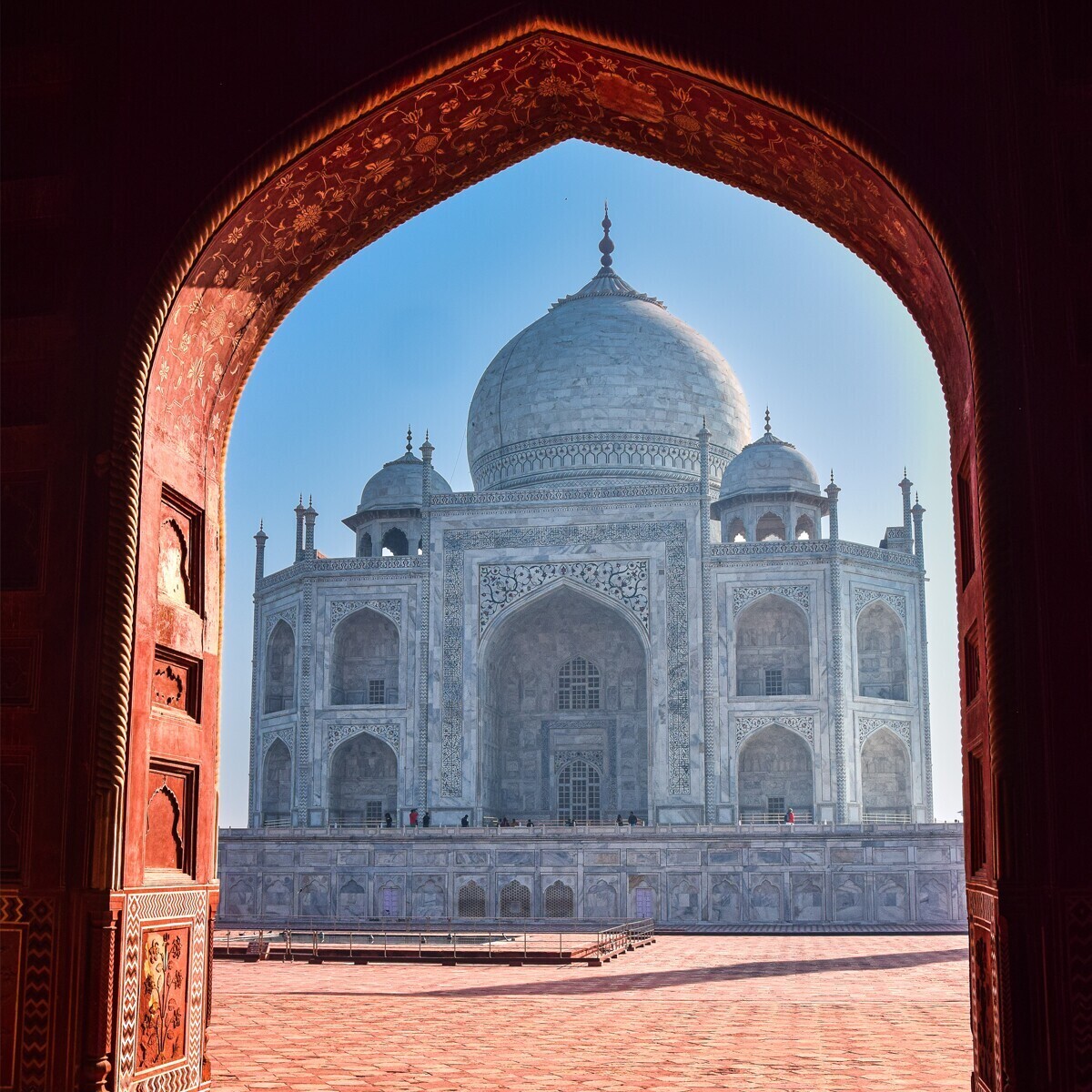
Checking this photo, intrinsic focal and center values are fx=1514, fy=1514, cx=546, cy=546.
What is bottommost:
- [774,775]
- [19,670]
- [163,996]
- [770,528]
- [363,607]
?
[163,996]

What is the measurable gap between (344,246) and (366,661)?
69.4 feet

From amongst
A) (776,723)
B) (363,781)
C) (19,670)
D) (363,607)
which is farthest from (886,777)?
(19,670)

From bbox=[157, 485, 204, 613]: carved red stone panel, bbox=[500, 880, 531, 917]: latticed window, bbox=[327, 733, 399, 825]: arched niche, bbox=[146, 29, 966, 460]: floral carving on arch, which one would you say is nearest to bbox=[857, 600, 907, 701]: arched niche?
bbox=[327, 733, 399, 825]: arched niche

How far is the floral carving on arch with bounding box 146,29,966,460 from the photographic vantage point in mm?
5598

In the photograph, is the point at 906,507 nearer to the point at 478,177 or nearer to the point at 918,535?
the point at 918,535

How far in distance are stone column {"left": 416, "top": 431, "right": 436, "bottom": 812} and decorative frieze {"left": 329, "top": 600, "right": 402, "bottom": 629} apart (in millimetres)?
417

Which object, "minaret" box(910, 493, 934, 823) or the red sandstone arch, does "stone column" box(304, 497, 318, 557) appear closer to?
"minaret" box(910, 493, 934, 823)

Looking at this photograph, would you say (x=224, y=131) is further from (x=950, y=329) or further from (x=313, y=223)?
(x=950, y=329)

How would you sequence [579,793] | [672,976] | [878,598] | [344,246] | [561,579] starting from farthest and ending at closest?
[579,793]
[878,598]
[561,579]
[672,976]
[344,246]

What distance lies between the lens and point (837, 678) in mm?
24906

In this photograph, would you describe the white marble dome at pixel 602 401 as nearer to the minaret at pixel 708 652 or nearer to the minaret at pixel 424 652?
the minaret at pixel 708 652

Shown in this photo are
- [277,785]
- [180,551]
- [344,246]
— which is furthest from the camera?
[277,785]

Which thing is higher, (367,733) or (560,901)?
(367,733)

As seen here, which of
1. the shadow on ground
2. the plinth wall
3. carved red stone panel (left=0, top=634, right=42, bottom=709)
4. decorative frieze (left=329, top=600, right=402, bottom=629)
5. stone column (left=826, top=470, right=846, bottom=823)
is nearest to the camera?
carved red stone panel (left=0, top=634, right=42, bottom=709)
